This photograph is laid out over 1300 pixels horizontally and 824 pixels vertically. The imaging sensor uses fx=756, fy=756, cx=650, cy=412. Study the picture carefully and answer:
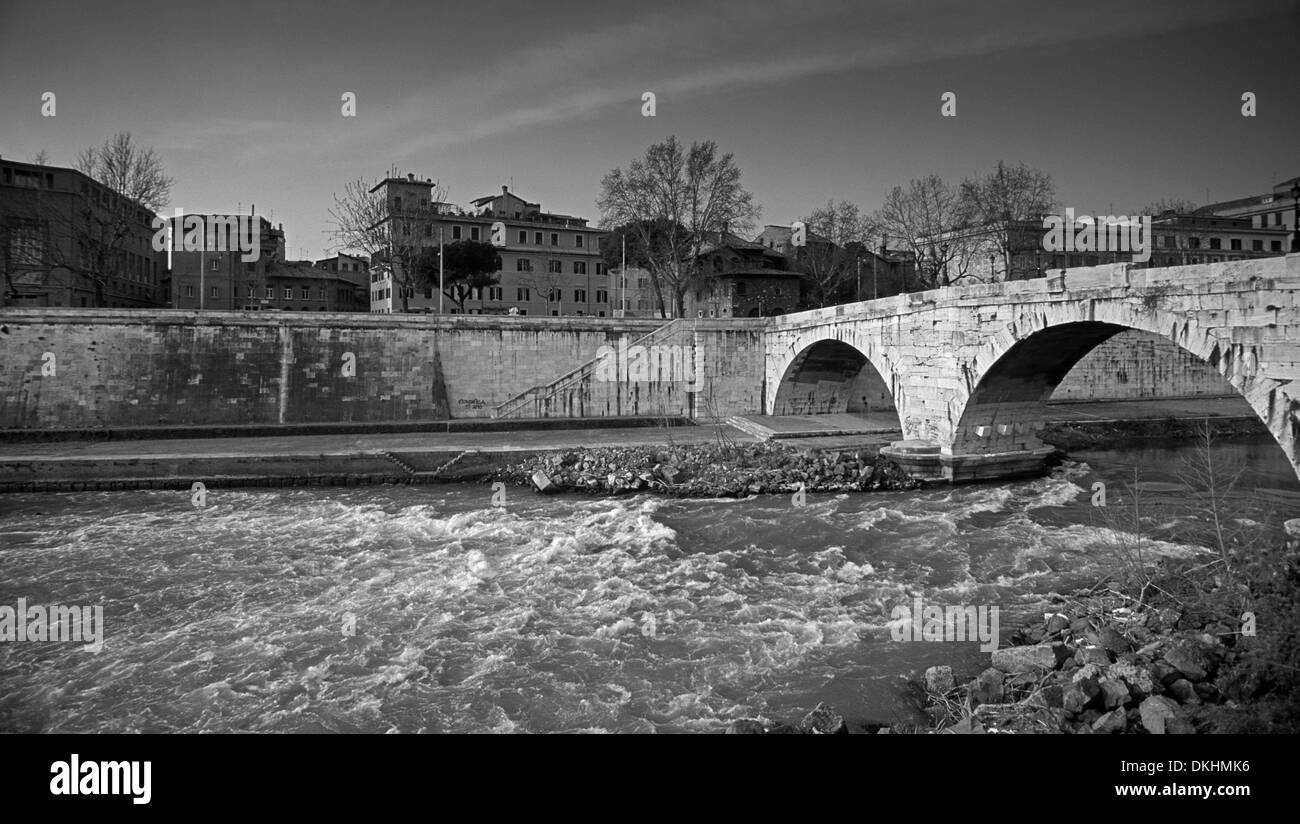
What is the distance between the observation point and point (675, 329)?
97.1 ft

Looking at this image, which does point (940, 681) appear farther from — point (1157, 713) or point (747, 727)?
point (747, 727)

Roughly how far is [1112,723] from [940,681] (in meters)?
1.82

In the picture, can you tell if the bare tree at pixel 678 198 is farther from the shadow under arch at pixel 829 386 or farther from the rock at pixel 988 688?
the rock at pixel 988 688

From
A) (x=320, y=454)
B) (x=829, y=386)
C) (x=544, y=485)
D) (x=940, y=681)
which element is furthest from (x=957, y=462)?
(x=320, y=454)

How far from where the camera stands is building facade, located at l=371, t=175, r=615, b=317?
49344mm

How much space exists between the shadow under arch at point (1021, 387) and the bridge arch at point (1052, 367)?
0.07ft

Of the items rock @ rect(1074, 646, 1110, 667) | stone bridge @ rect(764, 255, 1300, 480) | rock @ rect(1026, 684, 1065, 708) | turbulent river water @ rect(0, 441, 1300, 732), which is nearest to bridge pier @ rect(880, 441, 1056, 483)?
stone bridge @ rect(764, 255, 1300, 480)

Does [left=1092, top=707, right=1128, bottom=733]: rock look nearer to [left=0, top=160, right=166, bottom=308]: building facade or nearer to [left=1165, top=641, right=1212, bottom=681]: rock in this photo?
[left=1165, top=641, right=1212, bottom=681]: rock

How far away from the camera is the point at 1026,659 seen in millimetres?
7859

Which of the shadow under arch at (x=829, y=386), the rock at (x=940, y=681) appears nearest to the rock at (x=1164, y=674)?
the rock at (x=940, y=681)
